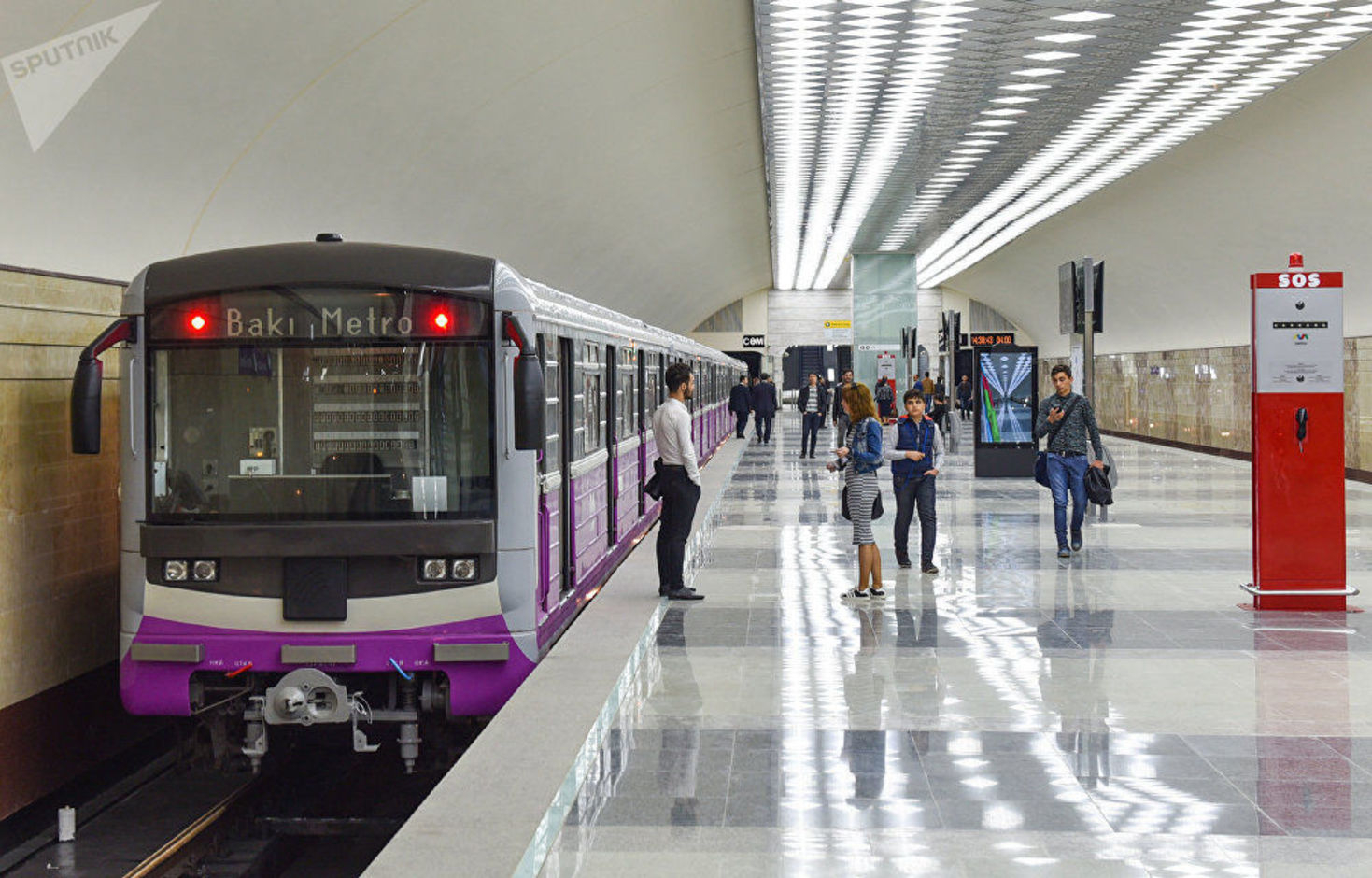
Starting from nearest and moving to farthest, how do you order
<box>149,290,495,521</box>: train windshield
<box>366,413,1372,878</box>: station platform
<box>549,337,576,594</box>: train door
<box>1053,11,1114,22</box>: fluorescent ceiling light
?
<box>366,413,1372,878</box>: station platform, <box>149,290,495,521</box>: train windshield, <box>549,337,576,594</box>: train door, <box>1053,11,1114,22</box>: fluorescent ceiling light

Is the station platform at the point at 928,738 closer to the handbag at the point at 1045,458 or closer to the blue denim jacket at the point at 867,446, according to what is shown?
the blue denim jacket at the point at 867,446

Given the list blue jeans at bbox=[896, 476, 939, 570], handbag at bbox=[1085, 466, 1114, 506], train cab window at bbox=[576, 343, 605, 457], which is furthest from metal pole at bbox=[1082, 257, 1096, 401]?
train cab window at bbox=[576, 343, 605, 457]

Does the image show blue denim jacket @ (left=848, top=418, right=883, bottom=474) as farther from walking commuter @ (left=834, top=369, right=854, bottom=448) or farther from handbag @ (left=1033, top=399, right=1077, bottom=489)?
handbag @ (left=1033, top=399, right=1077, bottom=489)

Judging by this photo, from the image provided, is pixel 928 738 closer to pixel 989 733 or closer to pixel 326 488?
pixel 989 733

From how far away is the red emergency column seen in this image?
1116 cm

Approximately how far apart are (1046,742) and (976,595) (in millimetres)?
4957

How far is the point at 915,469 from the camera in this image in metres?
13.7

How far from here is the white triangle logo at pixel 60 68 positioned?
9.67 m

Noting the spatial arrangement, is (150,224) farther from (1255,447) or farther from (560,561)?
(1255,447)

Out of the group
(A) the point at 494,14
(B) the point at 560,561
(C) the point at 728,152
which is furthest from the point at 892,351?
(B) the point at 560,561

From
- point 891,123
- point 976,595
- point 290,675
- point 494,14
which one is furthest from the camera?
point 891,123

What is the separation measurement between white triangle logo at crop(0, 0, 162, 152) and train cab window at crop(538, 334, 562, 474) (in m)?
3.38

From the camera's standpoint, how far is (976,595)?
1221cm

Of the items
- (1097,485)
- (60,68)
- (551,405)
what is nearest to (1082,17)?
(1097,485)
